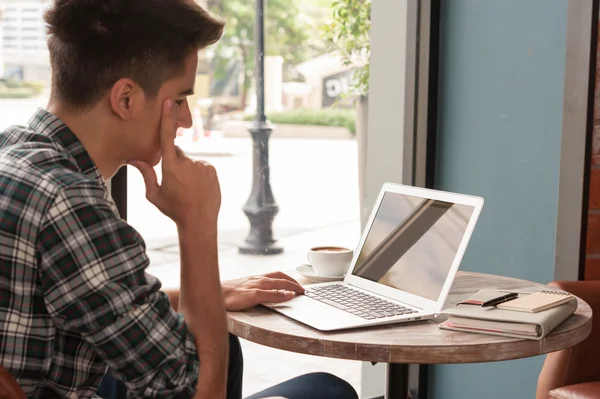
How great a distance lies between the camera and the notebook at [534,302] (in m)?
1.51

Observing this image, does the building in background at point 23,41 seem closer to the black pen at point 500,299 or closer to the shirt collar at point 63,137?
the shirt collar at point 63,137

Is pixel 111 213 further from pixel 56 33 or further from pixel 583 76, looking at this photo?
pixel 583 76

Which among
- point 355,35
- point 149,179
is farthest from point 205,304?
point 355,35

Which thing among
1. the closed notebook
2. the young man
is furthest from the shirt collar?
the closed notebook

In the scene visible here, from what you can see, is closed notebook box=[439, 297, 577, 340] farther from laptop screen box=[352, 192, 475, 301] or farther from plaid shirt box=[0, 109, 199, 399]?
plaid shirt box=[0, 109, 199, 399]

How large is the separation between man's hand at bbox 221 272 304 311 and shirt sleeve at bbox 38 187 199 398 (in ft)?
1.45

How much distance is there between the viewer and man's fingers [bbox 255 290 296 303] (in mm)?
1638

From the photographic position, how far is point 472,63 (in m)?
2.70

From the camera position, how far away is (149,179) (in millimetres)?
1402

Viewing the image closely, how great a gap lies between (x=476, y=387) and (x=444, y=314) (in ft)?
4.03

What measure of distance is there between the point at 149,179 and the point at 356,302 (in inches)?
20.7

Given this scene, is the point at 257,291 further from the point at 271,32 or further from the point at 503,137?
the point at 271,32

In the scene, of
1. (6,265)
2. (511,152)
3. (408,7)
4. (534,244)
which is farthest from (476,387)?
(6,265)

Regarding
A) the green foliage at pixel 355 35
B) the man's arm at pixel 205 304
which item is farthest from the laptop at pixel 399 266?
the green foliage at pixel 355 35
